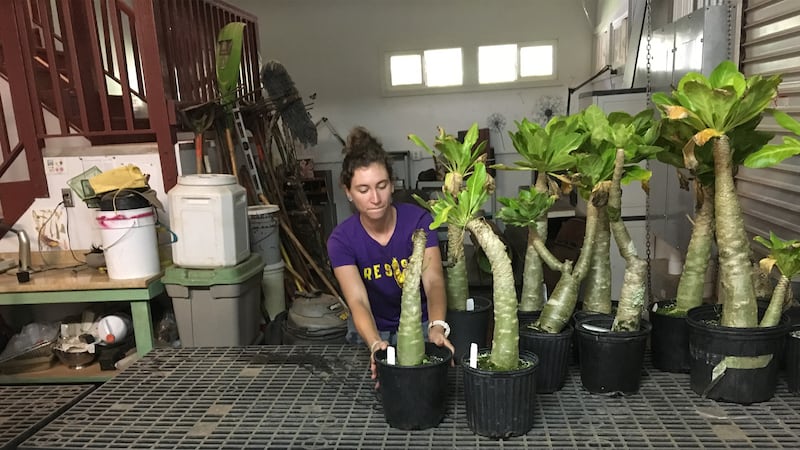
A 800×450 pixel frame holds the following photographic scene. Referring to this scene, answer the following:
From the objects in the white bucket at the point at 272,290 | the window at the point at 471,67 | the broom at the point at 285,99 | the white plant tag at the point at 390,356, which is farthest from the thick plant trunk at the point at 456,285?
the window at the point at 471,67

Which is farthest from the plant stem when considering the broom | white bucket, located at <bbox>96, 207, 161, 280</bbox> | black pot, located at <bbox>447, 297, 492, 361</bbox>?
the broom

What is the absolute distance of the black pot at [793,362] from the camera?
1.20 m

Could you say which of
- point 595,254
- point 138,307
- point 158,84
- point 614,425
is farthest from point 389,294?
point 158,84

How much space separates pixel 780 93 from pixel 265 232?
2.53 metres

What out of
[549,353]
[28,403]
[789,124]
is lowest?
[28,403]

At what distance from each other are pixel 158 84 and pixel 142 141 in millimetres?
433

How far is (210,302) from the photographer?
2574 mm

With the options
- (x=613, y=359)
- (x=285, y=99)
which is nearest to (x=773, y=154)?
(x=613, y=359)

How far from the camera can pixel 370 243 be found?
187 cm

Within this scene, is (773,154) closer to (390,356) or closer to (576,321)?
(576,321)

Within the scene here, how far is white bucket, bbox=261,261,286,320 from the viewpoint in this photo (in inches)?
129

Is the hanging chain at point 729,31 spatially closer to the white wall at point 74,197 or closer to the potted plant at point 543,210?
the potted plant at point 543,210

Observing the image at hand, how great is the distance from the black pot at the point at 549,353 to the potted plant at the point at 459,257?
8.3 inches

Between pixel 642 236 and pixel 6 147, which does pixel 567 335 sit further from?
pixel 6 147
